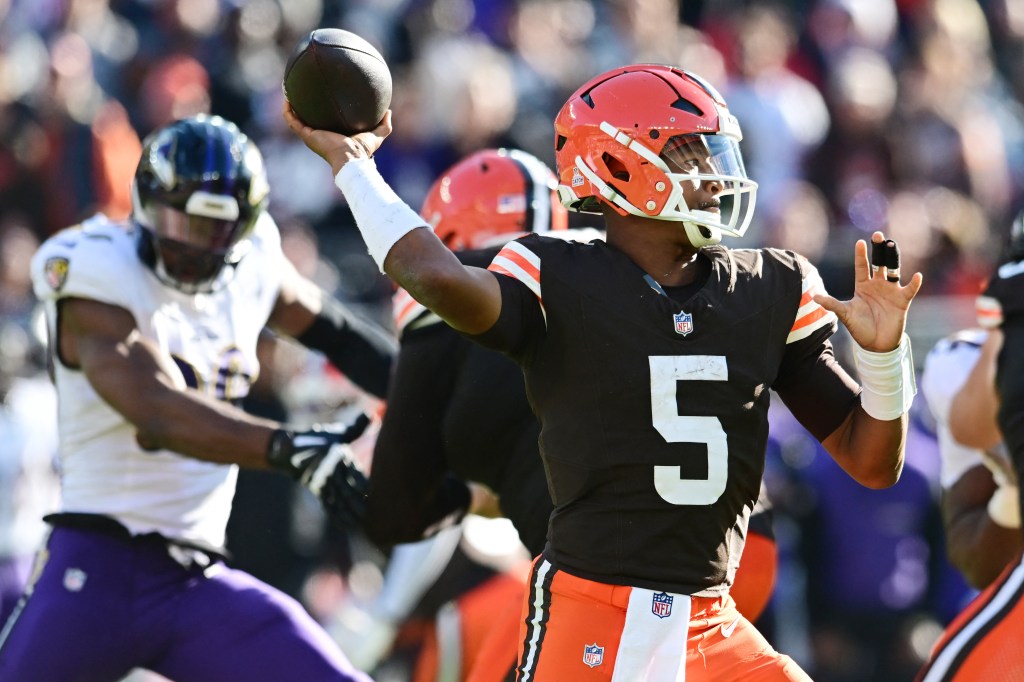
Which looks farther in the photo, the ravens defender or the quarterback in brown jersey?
the ravens defender

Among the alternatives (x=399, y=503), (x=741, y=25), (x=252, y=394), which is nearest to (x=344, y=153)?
(x=399, y=503)

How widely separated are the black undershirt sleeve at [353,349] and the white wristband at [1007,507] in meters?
1.88

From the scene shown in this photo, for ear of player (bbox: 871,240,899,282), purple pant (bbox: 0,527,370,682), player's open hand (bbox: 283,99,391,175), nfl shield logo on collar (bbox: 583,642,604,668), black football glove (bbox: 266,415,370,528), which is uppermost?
player's open hand (bbox: 283,99,391,175)

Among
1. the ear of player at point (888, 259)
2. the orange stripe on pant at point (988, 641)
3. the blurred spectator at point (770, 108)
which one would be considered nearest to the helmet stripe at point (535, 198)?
the ear of player at point (888, 259)

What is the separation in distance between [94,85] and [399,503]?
531cm

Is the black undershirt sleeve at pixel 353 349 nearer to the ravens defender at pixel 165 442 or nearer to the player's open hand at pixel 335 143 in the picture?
the ravens defender at pixel 165 442

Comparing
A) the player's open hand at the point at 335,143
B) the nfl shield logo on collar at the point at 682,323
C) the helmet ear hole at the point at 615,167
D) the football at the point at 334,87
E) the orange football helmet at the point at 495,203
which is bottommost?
the orange football helmet at the point at 495,203

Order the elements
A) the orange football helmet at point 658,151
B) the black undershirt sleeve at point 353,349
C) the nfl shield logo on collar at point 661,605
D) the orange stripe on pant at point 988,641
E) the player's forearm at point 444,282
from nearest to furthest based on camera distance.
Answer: the player's forearm at point 444,282 → the nfl shield logo on collar at point 661,605 → the orange football helmet at point 658,151 → the orange stripe on pant at point 988,641 → the black undershirt sleeve at point 353,349

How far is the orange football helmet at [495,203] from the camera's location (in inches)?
183

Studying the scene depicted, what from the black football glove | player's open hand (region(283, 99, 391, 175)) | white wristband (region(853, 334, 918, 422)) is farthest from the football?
white wristband (region(853, 334, 918, 422))

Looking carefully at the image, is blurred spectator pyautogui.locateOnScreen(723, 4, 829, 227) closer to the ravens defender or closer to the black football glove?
the ravens defender

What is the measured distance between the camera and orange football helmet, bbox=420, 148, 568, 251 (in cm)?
466

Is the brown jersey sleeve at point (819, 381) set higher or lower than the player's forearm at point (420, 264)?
lower

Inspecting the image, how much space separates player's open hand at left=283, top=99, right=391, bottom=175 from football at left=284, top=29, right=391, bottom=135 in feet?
0.05
